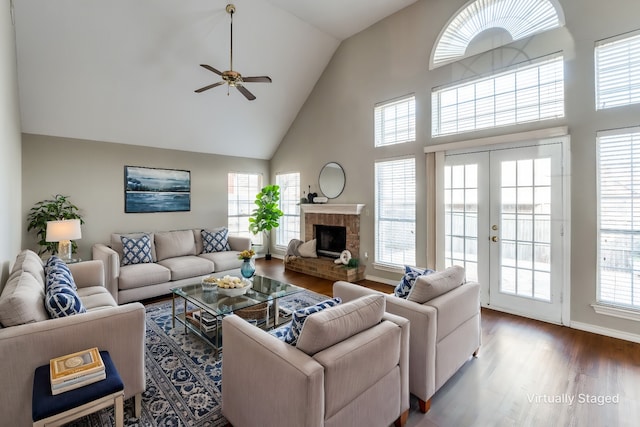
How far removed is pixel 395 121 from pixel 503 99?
5.18 feet

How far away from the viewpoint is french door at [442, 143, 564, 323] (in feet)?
11.4

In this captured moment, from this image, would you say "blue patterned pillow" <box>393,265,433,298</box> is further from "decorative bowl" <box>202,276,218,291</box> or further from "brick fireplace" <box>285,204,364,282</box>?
"brick fireplace" <box>285,204,364,282</box>

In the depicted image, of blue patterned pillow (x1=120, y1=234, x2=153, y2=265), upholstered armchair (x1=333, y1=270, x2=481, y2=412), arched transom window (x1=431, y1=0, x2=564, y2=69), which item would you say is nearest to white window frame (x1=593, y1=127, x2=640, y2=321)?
arched transom window (x1=431, y1=0, x2=564, y2=69)

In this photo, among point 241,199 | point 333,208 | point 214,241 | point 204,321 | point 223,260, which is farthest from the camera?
point 241,199

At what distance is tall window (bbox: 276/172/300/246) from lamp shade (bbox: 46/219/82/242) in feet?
12.9

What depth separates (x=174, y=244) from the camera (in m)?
5.18

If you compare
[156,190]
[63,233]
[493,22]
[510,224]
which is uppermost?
[493,22]

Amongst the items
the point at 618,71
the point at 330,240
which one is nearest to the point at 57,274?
the point at 330,240

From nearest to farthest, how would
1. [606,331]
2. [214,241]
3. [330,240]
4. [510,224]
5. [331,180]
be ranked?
[606,331]
[510,224]
[214,241]
[331,180]
[330,240]

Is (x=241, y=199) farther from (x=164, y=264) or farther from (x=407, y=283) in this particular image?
(x=407, y=283)

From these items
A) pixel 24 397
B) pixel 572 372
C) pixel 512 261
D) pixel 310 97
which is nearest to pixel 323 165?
pixel 310 97

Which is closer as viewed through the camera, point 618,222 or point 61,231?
point 618,222

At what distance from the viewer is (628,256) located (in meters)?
3.04

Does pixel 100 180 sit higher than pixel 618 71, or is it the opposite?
pixel 618 71
